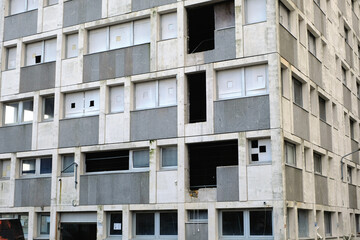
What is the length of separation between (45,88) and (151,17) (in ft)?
22.7

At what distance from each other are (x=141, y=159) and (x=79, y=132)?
369cm

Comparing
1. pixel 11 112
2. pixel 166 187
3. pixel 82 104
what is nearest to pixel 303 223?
pixel 166 187

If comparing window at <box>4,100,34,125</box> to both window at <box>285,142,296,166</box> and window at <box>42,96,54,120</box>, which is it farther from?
window at <box>285,142,296,166</box>

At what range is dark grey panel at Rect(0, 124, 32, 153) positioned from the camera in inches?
1168

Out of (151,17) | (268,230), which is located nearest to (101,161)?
(151,17)

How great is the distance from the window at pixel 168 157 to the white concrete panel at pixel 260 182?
3697mm

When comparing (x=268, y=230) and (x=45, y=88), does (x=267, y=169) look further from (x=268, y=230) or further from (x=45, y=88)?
(x=45, y=88)

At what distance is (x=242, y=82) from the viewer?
24562mm

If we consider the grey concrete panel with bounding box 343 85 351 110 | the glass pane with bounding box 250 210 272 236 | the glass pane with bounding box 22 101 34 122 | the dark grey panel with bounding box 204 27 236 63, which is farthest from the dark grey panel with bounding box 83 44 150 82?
the grey concrete panel with bounding box 343 85 351 110

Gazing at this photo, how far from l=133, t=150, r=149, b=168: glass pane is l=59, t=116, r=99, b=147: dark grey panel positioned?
2.13 meters

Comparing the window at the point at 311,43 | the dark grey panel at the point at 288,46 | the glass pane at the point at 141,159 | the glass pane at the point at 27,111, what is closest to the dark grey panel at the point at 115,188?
the glass pane at the point at 141,159

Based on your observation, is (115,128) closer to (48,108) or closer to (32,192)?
(48,108)

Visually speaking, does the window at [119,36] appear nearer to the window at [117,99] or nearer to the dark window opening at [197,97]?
the window at [117,99]

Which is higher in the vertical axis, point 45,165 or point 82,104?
point 82,104
